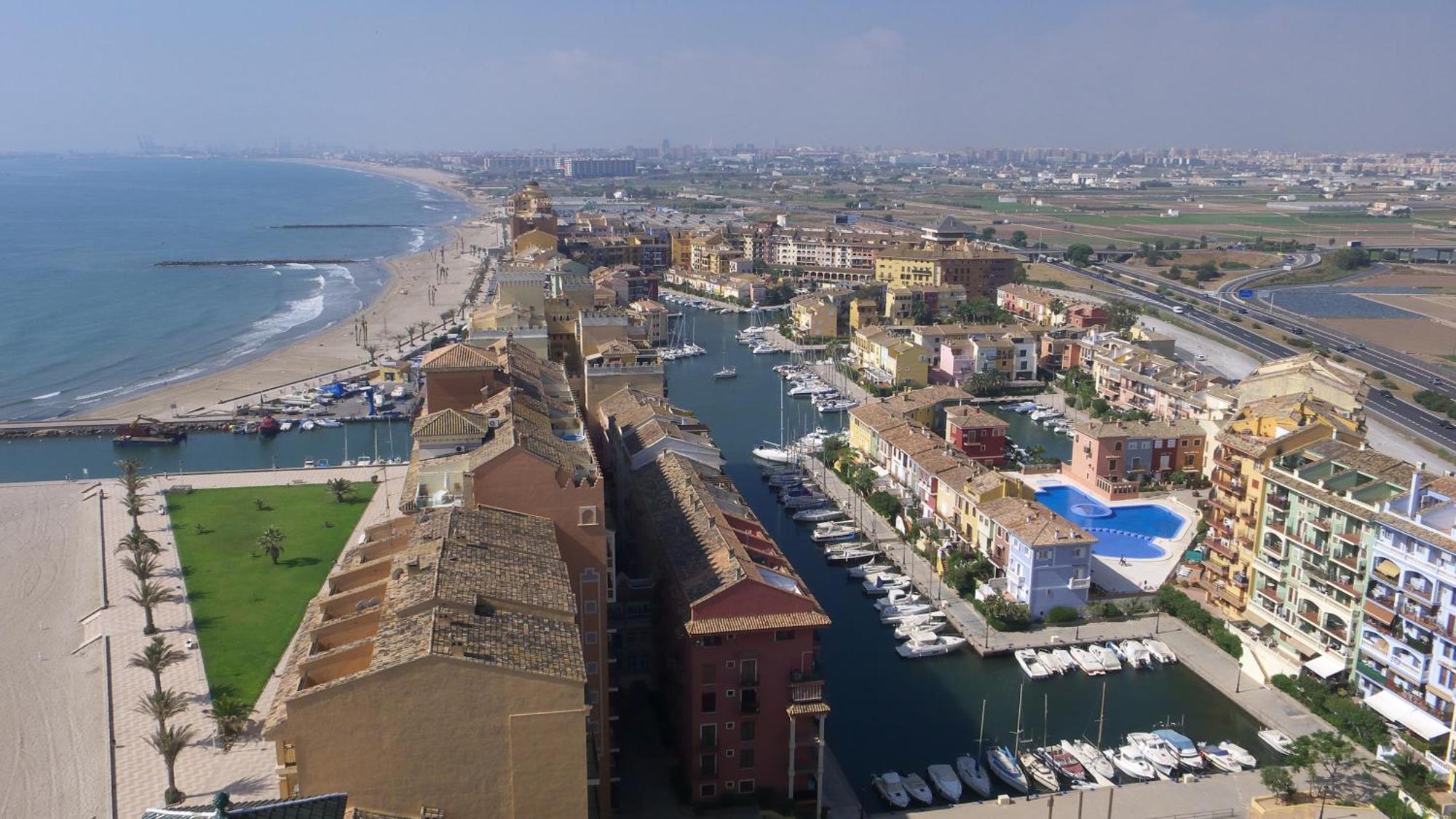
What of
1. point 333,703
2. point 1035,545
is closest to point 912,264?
point 1035,545

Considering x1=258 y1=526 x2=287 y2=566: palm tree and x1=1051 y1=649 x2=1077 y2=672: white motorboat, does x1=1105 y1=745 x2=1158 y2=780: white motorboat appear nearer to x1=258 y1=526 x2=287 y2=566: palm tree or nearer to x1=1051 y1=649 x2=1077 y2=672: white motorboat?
x1=1051 y1=649 x2=1077 y2=672: white motorboat

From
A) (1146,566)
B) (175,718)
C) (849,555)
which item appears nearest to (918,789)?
(849,555)

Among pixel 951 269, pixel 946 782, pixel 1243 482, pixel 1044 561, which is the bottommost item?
pixel 946 782

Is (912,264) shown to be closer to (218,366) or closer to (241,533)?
(218,366)

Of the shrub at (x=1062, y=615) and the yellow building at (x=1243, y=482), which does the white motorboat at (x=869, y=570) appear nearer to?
the shrub at (x=1062, y=615)

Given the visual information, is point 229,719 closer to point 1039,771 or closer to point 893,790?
point 893,790
